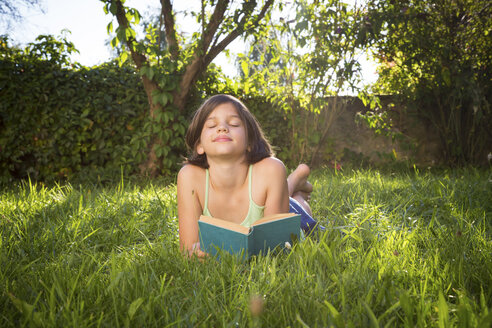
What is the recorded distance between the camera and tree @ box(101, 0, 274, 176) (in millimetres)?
4070

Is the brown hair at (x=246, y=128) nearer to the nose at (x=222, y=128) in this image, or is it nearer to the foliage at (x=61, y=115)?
the nose at (x=222, y=128)

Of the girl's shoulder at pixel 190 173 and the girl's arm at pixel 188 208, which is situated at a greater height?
the girl's shoulder at pixel 190 173

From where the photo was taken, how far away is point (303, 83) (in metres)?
4.40

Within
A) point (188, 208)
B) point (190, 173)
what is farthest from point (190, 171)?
point (188, 208)

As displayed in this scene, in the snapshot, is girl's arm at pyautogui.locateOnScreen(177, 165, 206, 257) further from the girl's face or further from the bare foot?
the bare foot

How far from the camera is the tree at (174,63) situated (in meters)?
4.07

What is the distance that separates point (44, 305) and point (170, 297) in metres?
0.37

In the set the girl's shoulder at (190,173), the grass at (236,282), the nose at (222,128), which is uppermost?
the nose at (222,128)

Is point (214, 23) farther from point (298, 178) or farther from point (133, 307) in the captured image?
point (133, 307)

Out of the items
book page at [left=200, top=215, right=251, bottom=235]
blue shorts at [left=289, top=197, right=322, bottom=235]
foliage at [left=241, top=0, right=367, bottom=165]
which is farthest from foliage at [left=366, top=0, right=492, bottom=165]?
book page at [left=200, top=215, right=251, bottom=235]

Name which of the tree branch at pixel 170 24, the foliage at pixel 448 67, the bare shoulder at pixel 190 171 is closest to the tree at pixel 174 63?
the tree branch at pixel 170 24

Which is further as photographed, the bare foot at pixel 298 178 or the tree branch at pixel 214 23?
the tree branch at pixel 214 23

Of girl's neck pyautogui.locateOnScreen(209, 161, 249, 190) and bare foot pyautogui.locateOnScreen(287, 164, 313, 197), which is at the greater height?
girl's neck pyautogui.locateOnScreen(209, 161, 249, 190)

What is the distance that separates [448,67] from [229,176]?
4602mm
